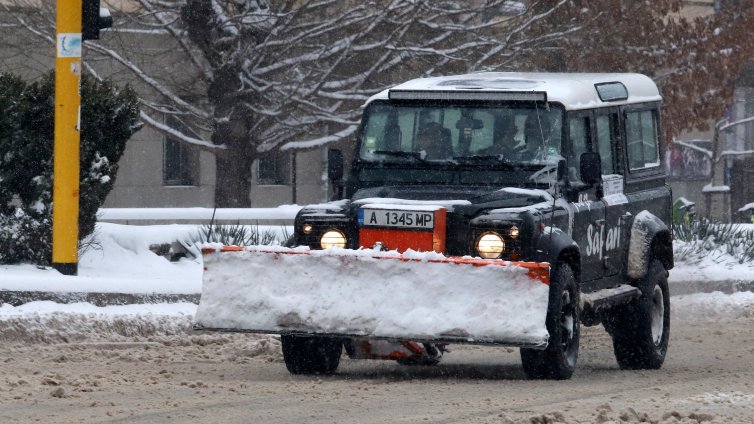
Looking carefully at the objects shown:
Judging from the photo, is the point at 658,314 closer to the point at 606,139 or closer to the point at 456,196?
the point at 606,139

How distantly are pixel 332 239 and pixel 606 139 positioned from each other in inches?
96.5

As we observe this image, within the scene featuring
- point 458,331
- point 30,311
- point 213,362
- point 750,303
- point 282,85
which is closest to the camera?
point 458,331

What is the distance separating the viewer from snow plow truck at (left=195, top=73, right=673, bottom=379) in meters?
9.09

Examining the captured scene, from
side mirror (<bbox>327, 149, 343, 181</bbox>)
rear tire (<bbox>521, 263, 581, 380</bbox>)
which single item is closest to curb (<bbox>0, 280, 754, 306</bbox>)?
side mirror (<bbox>327, 149, 343, 181</bbox>)

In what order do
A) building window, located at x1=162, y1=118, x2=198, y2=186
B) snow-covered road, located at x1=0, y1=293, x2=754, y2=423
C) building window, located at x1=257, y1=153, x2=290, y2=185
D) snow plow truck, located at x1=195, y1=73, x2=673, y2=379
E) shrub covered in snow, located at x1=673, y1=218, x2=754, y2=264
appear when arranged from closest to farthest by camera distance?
snow-covered road, located at x1=0, y1=293, x2=754, y2=423, snow plow truck, located at x1=195, y1=73, x2=673, y2=379, shrub covered in snow, located at x1=673, y1=218, x2=754, y2=264, building window, located at x1=162, y1=118, x2=198, y2=186, building window, located at x1=257, y1=153, x2=290, y2=185

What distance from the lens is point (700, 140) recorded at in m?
39.2

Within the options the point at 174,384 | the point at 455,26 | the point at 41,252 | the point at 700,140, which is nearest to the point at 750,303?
the point at 455,26

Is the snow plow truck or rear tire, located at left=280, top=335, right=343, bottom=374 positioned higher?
the snow plow truck

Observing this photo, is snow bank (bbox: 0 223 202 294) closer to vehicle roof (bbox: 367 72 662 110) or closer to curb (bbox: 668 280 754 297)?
vehicle roof (bbox: 367 72 662 110)

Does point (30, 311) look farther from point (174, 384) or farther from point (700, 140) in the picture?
point (700, 140)

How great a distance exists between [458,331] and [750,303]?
797 centimetres

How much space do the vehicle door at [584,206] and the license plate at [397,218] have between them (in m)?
1.24

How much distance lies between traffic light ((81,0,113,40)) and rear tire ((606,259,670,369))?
492cm

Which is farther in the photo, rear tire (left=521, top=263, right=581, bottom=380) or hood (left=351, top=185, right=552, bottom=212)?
hood (left=351, top=185, right=552, bottom=212)
